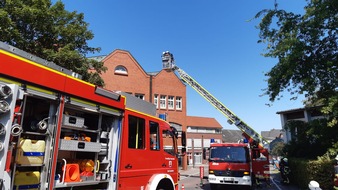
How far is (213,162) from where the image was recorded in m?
12.5

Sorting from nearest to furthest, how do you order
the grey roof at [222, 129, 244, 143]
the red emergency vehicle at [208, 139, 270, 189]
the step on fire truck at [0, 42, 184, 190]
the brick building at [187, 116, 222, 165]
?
the step on fire truck at [0, 42, 184, 190]
the red emergency vehicle at [208, 139, 270, 189]
the brick building at [187, 116, 222, 165]
the grey roof at [222, 129, 244, 143]

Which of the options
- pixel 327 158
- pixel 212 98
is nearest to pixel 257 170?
pixel 327 158

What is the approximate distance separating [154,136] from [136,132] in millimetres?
811

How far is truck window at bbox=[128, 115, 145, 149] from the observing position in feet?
16.8

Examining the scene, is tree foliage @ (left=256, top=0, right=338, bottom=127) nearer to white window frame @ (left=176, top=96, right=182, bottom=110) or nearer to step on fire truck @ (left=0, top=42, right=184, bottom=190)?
step on fire truck @ (left=0, top=42, right=184, bottom=190)

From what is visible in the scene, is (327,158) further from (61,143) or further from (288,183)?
(61,143)

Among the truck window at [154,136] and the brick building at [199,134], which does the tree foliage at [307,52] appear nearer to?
the truck window at [154,136]

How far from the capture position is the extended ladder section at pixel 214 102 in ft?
59.1

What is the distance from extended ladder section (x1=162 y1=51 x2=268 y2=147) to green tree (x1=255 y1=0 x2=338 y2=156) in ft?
18.4

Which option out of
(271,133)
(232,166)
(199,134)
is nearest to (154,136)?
(232,166)

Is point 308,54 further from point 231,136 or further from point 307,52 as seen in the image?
point 231,136

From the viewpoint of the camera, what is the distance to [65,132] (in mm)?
3811

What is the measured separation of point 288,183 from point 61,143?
1493 centimetres

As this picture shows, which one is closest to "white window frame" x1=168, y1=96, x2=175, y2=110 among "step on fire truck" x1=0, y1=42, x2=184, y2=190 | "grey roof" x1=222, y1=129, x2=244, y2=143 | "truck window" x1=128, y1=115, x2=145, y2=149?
"step on fire truck" x1=0, y1=42, x2=184, y2=190
